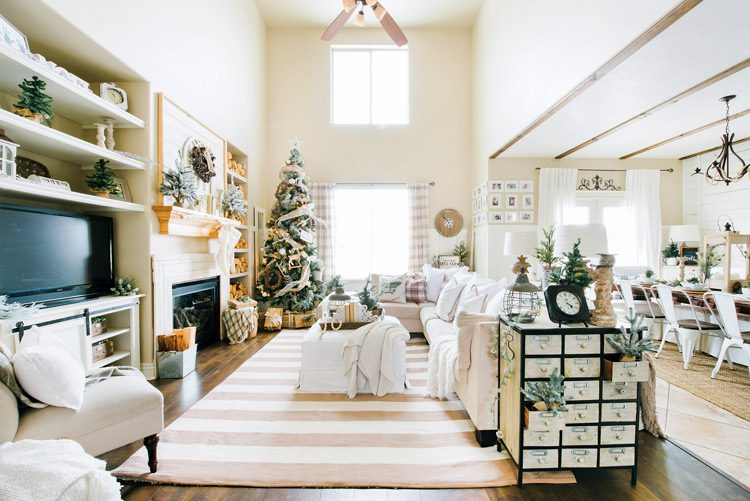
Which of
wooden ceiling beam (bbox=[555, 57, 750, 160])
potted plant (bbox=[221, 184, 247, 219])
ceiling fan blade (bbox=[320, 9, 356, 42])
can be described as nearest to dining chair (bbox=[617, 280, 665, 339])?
wooden ceiling beam (bbox=[555, 57, 750, 160])

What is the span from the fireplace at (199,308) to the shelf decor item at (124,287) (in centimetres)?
→ 52

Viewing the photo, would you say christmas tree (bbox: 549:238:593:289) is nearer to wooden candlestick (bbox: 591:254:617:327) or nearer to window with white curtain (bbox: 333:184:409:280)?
wooden candlestick (bbox: 591:254:617:327)

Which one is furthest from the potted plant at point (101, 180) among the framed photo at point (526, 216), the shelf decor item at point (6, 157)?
the framed photo at point (526, 216)

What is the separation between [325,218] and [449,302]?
3.47 m

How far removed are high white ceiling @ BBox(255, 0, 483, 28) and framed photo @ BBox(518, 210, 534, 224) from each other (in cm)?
401

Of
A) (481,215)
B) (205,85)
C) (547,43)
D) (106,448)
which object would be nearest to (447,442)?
(106,448)

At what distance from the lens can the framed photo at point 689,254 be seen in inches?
230

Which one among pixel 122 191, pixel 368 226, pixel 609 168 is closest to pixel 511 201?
pixel 609 168

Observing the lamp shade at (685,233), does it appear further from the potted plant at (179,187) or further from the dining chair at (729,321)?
the potted plant at (179,187)

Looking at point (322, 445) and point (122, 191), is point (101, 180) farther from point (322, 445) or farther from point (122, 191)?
point (322, 445)

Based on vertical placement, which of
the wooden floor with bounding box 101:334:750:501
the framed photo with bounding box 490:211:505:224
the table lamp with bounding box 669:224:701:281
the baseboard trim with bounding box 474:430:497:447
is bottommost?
the wooden floor with bounding box 101:334:750:501

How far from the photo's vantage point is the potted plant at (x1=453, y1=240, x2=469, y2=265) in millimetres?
6621

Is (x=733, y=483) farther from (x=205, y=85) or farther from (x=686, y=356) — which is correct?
(x=205, y=85)

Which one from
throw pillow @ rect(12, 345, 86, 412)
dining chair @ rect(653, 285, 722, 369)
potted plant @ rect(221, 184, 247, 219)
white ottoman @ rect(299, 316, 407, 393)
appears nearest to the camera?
throw pillow @ rect(12, 345, 86, 412)
